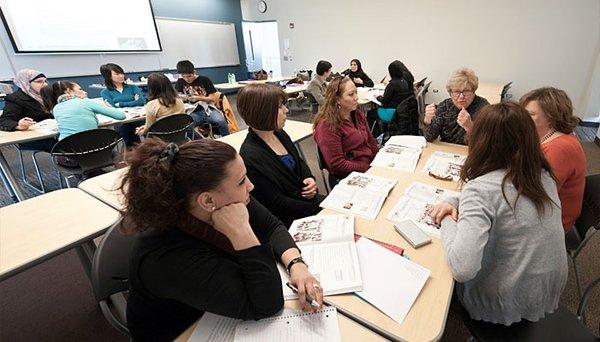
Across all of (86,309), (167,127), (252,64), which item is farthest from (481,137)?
(252,64)

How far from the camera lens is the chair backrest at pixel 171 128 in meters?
2.92

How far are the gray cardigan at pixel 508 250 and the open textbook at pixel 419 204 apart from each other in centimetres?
20

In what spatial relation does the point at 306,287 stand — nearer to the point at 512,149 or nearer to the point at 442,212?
the point at 442,212

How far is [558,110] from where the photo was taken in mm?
1408

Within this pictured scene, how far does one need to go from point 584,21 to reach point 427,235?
572cm

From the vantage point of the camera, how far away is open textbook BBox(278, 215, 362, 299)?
0.90 meters

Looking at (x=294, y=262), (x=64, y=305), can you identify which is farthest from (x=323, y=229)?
(x=64, y=305)

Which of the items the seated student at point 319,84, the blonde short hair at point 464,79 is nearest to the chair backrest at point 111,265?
the blonde short hair at point 464,79

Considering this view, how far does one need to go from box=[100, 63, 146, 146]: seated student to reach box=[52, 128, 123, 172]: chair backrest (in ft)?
3.98

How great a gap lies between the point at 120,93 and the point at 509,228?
14.9ft

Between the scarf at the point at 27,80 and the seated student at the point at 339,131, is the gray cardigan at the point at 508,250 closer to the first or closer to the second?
the seated student at the point at 339,131

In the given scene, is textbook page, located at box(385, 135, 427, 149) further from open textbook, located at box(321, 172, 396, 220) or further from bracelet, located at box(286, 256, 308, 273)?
bracelet, located at box(286, 256, 308, 273)

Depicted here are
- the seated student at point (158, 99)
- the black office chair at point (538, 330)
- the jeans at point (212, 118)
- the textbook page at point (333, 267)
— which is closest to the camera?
the textbook page at point (333, 267)

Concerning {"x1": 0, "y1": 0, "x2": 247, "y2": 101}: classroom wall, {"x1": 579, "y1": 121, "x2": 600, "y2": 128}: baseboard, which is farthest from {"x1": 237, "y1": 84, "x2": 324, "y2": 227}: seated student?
{"x1": 0, "y1": 0, "x2": 247, "y2": 101}: classroom wall
